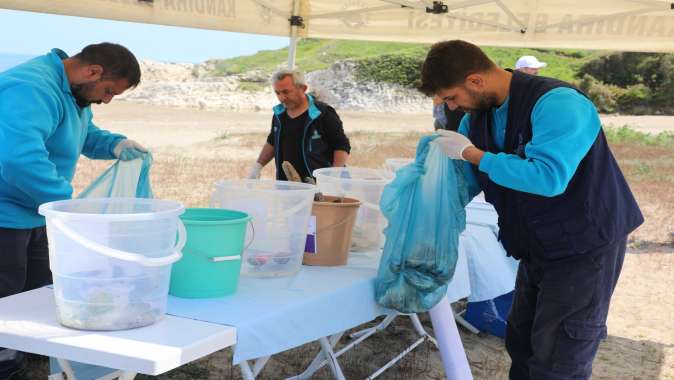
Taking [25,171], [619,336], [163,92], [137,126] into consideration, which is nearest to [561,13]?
[619,336]

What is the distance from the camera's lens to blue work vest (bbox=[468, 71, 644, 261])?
6.07 ft

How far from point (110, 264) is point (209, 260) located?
12.7 inches

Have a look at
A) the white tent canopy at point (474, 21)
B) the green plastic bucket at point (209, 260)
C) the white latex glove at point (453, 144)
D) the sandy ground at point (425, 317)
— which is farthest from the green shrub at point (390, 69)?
the green plastic bucket at point (209, 260)

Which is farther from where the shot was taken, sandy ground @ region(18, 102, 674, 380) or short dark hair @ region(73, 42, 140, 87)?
sandy ground @ region(18, 102, 674, 380)

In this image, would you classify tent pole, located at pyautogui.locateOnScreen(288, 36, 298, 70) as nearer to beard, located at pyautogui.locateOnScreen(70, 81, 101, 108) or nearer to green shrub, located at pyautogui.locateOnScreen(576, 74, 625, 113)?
beard, located at pyautogui.locateOnScreen(70, 81, 101, 108)

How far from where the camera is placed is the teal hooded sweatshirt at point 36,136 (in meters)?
1.98

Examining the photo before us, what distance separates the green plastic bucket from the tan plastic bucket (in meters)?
0.40

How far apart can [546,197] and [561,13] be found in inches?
111

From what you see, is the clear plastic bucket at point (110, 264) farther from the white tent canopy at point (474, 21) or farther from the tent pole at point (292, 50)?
the tent pole at point (292, 50)

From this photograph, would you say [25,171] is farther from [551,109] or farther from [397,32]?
[397,32]

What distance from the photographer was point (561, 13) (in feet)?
14.2

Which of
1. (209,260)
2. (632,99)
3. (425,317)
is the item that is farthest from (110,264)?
(632,99)

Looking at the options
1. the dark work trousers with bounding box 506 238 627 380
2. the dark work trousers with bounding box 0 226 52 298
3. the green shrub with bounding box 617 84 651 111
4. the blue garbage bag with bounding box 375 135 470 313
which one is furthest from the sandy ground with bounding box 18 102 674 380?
the green shrub with bounding box 617 84 651 111

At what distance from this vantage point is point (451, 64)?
6.18 ft
